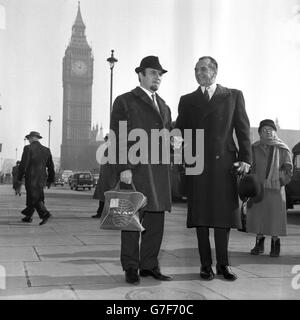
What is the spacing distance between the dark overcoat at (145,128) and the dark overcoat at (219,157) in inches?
12.3

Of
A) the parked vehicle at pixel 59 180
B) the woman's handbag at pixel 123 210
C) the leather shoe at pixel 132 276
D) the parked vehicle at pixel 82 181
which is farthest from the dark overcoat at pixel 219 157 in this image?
the parked vehicle at pixel 59 180

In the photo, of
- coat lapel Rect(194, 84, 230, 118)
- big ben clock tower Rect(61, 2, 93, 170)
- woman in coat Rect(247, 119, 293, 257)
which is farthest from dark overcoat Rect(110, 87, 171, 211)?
big ben clock tower Rect(61, 2, 93, 170)

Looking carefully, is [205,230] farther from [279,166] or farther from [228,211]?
[279,166]

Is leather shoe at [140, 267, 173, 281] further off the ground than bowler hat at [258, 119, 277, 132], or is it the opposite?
bowler hat at [258, 119, 277, 132]

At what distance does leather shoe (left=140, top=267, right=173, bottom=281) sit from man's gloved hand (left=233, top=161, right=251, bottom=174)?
1136 millimetres

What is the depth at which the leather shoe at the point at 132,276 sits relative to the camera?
4.29 meters

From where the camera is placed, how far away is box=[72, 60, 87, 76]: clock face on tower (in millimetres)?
121312

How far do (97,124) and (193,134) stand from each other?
173922 mm

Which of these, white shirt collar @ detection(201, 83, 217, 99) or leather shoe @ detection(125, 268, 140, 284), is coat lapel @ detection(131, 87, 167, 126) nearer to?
white shirt collar @ detection(201, 83, 217, 99)

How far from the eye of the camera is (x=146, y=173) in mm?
4555

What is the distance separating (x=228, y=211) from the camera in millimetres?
4633

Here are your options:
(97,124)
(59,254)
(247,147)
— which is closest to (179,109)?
(247,147)

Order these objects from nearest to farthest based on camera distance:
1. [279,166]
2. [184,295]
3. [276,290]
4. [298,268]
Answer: [184,295], [276,290], [298,268], [279,166]

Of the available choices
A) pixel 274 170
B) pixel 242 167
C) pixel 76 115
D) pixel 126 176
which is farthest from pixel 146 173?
pixel 76 115
